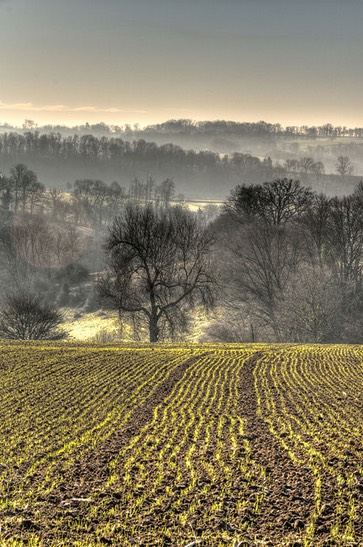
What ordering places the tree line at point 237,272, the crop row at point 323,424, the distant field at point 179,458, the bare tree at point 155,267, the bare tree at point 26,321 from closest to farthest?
the distant field at point 179,458 < the crop row at point 323,424 < the bare tree at point 155,267 < the tree line at point 237,272 < the bare tree at point 26,321

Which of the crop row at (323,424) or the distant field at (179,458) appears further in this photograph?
the crop row at (323,424)

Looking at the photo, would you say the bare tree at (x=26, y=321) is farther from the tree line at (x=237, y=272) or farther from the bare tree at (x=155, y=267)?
the bare tree at (x=155, y=267)

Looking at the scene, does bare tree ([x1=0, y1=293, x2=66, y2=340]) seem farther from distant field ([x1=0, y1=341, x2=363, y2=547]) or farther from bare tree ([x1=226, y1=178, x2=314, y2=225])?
bare tree ([x1=226, y1=178, x2=314, y2=225])

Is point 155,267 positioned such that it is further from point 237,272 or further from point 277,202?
point 277,202

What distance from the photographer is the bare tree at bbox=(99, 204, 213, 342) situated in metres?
45.5

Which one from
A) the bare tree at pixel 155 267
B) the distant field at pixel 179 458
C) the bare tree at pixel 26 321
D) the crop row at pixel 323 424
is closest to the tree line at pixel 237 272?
the bare tree at pixel 155 267

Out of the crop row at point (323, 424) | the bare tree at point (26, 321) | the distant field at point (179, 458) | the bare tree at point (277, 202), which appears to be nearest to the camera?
the distant field at point (179, 458)

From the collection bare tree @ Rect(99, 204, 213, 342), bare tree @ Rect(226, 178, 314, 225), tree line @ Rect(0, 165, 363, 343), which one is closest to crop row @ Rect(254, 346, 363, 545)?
bare tree @ Rect(99, 204, 213, 342)

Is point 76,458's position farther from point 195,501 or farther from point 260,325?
point 260,325

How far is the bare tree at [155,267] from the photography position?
45531mm

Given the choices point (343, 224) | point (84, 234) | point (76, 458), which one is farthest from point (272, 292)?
point (84, 234)

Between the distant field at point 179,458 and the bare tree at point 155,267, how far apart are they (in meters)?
22.9

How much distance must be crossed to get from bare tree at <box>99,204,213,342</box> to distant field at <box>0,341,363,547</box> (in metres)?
A: 22.9

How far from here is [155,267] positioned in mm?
45812
